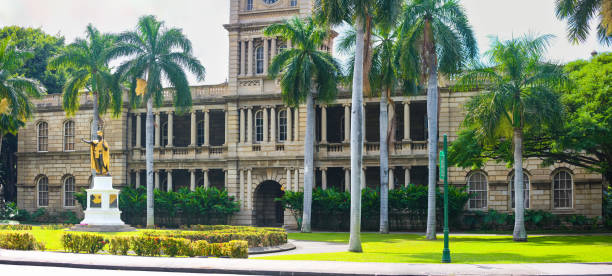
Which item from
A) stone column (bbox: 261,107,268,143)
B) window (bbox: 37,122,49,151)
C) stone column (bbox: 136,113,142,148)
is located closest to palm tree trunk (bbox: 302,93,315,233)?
stone column (bbox: 261,107,268,143)

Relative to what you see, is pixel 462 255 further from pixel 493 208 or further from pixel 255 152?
pixel 255 152

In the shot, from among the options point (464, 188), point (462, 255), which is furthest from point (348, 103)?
point (462, 255)

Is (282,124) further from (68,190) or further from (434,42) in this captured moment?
(68,190)

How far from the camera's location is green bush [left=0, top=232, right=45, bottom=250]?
2550 centimetres

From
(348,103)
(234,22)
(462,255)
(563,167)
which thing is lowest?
(462,255)

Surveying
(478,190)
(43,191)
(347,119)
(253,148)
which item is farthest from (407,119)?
(43,191)

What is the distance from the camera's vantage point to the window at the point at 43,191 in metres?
55.2

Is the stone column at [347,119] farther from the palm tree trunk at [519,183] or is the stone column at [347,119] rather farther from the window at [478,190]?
the palm tree trunk at [519,183]

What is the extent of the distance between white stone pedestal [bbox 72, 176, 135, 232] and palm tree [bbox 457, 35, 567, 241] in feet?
55.0

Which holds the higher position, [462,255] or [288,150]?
[288,150]

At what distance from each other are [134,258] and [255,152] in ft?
87.3

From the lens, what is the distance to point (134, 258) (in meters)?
22.5

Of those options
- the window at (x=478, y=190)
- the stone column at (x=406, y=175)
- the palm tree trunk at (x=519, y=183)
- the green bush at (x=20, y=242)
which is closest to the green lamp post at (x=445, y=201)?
the palm tree trunk at (x=519, y=183)

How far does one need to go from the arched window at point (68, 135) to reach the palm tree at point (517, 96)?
3179 centimetres
